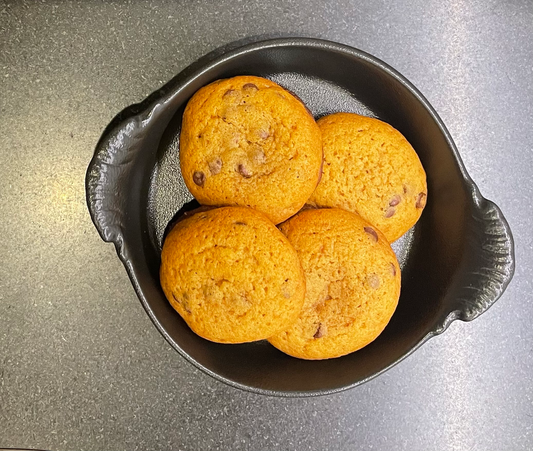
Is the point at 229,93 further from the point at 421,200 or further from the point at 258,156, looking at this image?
the point at 421,200

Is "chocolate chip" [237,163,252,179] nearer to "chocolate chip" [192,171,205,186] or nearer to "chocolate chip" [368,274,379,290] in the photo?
"chocolate chip" [192,171,205,186]

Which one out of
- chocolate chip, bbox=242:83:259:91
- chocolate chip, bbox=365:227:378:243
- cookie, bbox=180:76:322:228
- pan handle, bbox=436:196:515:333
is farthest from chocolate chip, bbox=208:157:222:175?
pan handle, bbox=436:196:515:333

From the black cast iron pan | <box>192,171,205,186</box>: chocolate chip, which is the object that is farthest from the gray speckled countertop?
<box>192,171,205,186</box>: chocolate chip

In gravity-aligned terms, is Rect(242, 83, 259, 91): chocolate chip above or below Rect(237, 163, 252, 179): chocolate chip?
above

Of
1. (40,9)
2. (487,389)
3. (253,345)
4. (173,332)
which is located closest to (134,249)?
(173,332)

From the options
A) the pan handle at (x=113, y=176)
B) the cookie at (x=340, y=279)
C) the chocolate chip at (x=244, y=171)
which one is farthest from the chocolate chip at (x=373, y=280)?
the pan handle at (x=113, y=176)

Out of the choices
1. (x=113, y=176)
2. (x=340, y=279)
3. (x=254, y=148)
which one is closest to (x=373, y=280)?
(x=340, y=279)

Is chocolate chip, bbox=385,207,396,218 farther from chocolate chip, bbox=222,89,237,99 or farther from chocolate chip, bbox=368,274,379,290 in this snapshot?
chocolate chip, bbox=222,89,237,99

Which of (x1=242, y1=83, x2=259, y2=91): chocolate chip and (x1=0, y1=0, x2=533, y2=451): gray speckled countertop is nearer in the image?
(x1=242, y1=83, x2=259, y2=91): chocolate chip
